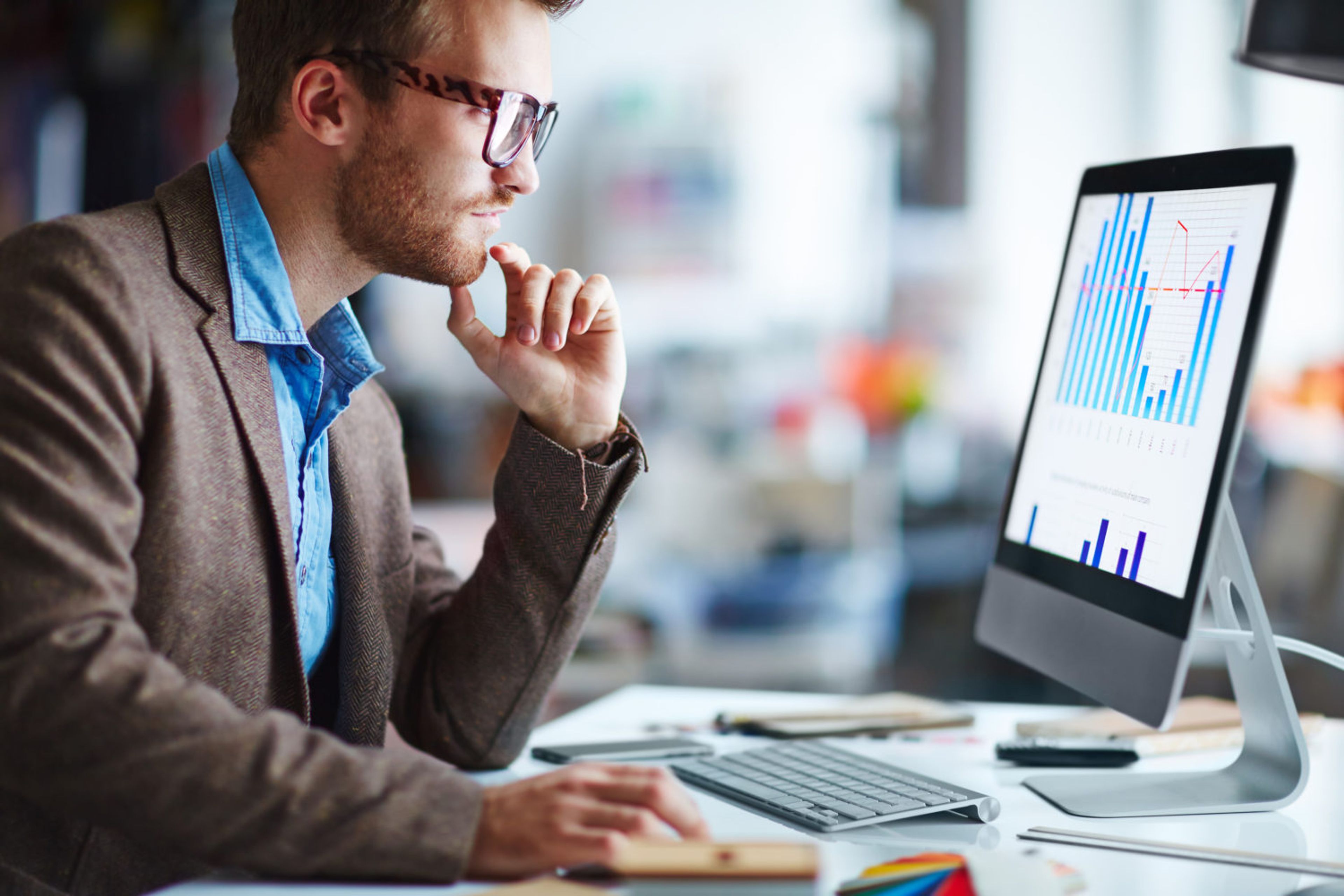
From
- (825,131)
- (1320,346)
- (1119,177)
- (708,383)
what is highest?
(825,131)

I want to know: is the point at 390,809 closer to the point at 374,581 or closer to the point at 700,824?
the point at 700,824

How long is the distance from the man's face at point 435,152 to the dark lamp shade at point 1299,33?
0.68 metres

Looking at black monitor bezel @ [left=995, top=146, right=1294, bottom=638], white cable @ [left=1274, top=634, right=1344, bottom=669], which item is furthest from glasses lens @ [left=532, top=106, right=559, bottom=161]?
white cable @ [left=1274, top=634, right=1344, bottom=669]

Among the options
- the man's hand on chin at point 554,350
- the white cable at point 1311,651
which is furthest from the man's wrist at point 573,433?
the white cable at point 1311,651

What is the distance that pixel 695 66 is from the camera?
5348 millimetres

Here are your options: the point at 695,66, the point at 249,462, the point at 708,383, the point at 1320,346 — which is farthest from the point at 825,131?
the point at 249,462

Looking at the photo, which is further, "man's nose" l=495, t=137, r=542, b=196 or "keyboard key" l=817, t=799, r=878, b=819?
"man's nose" l=495, t=137, r=542, b=196

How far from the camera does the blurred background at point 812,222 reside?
4.40 m

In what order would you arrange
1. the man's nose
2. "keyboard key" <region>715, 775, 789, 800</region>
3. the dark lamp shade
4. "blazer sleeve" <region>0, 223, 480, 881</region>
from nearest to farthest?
"blazer sleeve" <region>0, 223, 480, 881</region> < "keyboard key" <region>715, 775, 789, 800</region> < the dark lamp shade < the man's nose

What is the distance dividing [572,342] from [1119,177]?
56 cm

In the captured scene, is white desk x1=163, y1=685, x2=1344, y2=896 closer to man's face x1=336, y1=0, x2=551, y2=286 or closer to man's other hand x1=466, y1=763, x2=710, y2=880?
man's other hand x1=466, y1=763, x2=710, y2=880

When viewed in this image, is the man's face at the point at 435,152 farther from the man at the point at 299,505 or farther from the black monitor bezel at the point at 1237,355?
the black monitor bezel at the point at 1237,355

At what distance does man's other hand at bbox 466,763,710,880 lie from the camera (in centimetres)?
80

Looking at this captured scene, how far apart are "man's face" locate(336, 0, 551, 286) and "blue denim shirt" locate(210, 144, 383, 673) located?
0.09 m
